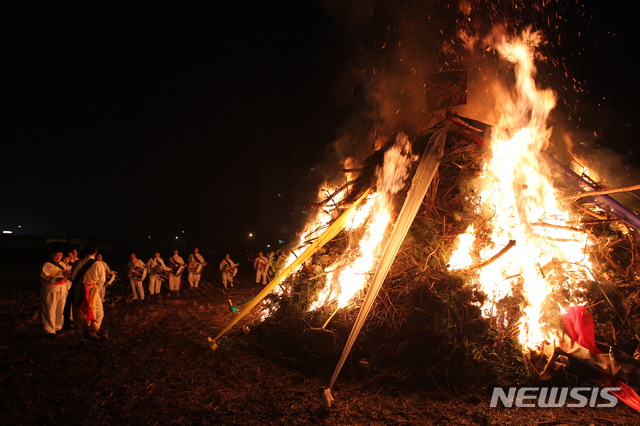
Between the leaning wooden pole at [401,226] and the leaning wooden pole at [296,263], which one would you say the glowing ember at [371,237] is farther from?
the leaning wooden pole at [401,226]

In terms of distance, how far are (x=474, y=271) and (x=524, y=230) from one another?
1297 mm

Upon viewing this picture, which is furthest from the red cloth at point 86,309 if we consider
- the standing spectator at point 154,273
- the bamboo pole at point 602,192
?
the bamboo pole at point 602,192

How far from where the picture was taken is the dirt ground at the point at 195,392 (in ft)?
12.9

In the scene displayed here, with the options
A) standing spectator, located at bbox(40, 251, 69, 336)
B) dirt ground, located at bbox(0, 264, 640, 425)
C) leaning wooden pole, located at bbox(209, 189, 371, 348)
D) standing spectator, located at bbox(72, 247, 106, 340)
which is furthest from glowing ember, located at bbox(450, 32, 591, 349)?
Result: standing spectator, located at bbox(40, 251, 69, 336)

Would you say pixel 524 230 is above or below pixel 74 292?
above

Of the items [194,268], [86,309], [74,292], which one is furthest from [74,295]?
[194,268]

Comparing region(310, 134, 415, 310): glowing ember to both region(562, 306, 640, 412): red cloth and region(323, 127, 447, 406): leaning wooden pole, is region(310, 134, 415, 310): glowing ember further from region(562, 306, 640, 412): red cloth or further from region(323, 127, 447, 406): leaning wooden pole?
region(562, 306, 640, 412): red cloth

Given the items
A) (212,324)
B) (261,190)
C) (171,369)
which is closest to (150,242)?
(261,190)

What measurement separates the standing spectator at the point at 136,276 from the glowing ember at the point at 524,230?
11.3 meters

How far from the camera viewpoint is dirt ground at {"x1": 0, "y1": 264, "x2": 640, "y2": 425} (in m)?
3.94

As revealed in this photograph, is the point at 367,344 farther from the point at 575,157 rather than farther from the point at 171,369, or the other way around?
the point at 575,157

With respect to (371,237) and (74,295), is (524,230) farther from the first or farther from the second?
(74,295)

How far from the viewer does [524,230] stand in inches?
235

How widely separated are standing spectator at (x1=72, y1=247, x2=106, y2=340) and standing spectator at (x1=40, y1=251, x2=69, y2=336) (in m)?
1.06
